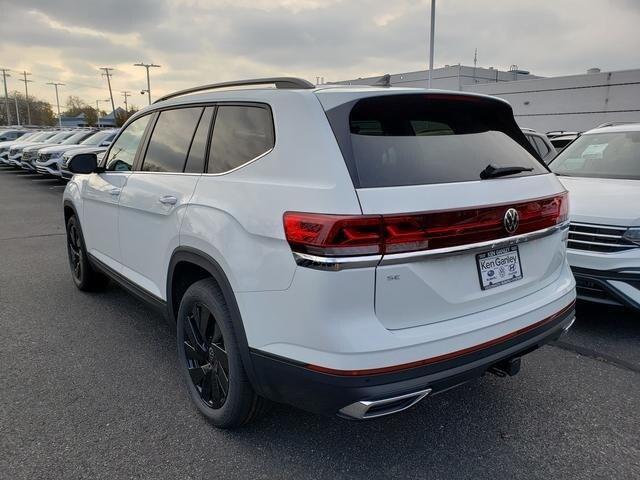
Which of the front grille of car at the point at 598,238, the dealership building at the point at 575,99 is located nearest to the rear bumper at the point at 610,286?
the front grille of car at the point at 598,238

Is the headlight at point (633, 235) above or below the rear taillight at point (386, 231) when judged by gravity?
below

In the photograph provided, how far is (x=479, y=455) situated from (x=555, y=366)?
1.28 m

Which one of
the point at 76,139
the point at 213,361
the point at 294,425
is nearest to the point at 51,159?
the point at 76,139

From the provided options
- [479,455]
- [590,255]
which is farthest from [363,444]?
[590,255]

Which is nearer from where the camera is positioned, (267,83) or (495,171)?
(495,171)

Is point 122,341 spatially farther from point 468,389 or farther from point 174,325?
point 468,389

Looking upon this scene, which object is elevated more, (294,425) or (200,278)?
(200,278)

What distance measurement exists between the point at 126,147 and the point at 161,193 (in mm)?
1179

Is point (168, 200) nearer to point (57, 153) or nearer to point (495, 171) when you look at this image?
point (495, 171)

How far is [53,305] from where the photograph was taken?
466 centimetres

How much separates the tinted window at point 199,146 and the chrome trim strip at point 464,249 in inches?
53.1

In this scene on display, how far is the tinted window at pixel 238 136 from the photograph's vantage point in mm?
2430

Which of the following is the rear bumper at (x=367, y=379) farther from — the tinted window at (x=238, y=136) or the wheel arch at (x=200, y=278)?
the tinted window at (x=238, y=136)

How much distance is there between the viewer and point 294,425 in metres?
2.79
